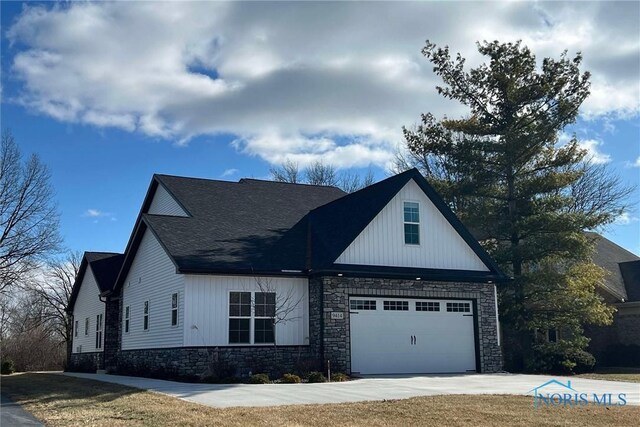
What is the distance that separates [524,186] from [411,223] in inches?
289

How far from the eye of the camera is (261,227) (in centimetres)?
2470

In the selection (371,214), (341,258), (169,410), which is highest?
(371,214)

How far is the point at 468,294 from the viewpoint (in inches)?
923

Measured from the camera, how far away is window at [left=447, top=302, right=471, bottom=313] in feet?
76.1

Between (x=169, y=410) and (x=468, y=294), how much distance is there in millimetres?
14173

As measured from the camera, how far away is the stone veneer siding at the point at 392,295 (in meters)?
20.9

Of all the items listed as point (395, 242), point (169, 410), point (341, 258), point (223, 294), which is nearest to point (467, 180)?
point (395, 242)

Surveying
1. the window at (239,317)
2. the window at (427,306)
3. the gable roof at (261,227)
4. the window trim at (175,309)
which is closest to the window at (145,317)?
the gable roof at (261,227)

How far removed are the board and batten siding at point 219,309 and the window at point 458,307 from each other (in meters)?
5.17

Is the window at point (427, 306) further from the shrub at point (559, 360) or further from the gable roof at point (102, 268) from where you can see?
the gable roof at point (102, 268)

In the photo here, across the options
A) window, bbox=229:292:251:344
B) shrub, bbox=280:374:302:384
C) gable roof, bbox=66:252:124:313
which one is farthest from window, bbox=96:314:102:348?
shrub, bbox=280:374:302:384

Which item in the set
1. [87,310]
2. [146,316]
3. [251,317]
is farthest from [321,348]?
[87,310]

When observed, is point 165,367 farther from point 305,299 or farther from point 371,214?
point 371,214

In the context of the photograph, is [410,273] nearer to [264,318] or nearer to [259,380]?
[264,318]
